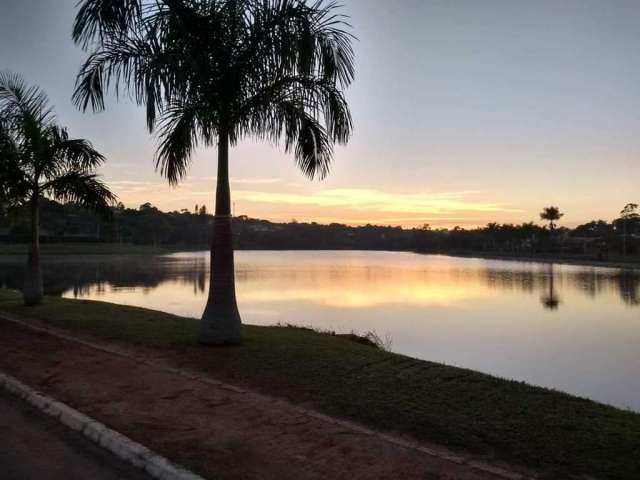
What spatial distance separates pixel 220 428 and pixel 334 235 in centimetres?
17496

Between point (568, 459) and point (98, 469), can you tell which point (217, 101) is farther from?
point (568, 459)

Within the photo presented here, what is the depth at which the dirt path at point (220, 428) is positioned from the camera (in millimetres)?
4559

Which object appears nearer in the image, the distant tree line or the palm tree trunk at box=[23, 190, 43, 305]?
the palm tree trunk at box=[23, 190, 43, 305]

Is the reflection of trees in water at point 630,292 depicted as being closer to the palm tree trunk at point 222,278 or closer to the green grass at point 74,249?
the palm tree trunk at point 222,278

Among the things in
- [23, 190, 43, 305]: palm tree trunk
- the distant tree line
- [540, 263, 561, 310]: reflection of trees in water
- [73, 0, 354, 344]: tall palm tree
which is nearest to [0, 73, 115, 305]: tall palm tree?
[23, 190, 43, 305]: palm tree trunk

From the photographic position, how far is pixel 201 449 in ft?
16.4

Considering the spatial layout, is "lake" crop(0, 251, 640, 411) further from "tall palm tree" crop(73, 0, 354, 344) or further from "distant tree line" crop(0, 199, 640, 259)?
"distant tree line" crop(0, 199, 640, 259)

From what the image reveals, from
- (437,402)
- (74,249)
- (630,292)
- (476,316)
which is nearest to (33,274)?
(437,402)

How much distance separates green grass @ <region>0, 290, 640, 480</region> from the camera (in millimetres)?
4898

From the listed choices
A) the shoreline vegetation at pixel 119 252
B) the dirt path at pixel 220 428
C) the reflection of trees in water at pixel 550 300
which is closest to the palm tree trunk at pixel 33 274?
the dirt path at pixel 220 428

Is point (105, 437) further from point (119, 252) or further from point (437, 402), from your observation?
point (119, 252)

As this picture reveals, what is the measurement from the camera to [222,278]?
9.55 meters

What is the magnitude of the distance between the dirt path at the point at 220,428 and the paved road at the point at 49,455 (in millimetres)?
348

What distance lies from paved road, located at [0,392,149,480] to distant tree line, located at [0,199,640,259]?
48.0m
